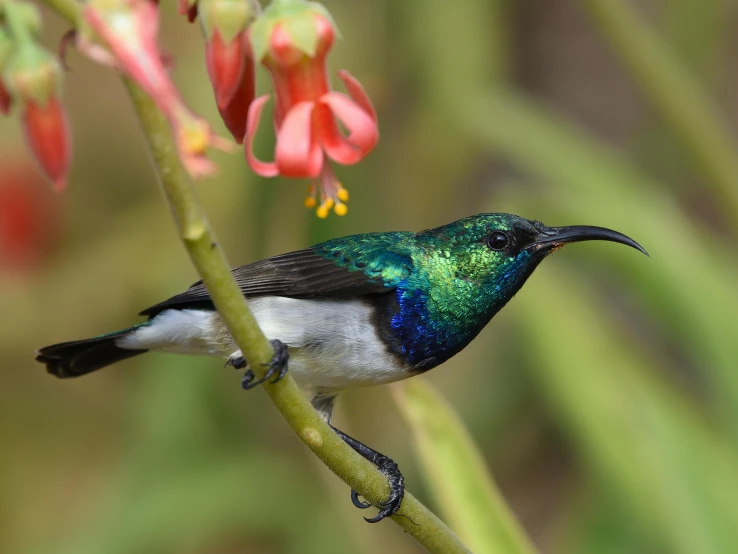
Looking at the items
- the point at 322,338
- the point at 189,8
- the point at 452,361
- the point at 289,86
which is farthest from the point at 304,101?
the point at 452,361

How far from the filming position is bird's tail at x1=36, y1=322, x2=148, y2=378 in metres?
1.83

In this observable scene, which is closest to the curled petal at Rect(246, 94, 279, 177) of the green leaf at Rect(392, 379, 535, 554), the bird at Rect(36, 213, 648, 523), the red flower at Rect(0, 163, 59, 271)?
the bird at Rect(36, 213, 648, 523)

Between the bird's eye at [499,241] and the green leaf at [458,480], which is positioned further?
the bird's eye at [499,241]

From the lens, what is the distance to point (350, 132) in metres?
1.01

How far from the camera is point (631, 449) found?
2.24m

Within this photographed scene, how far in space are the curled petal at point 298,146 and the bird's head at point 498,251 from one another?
0.80 metres

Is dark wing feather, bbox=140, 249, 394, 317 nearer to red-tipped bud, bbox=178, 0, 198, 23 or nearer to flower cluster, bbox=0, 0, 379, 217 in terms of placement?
flower cluster, bbox=0, 0, 379, 217

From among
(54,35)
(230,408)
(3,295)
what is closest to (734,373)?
(230,408)

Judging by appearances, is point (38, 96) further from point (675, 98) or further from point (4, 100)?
point (675, 98)

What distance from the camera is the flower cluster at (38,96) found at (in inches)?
35.8

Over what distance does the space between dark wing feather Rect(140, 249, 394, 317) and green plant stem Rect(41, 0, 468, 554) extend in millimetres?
560

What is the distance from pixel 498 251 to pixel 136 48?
1.06 meters

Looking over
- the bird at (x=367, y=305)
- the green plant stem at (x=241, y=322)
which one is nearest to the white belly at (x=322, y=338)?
the bird at (x=367, y=305)

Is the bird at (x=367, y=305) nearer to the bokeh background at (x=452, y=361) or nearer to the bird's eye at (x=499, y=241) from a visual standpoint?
the bird's eye at (x=499, y=241)
